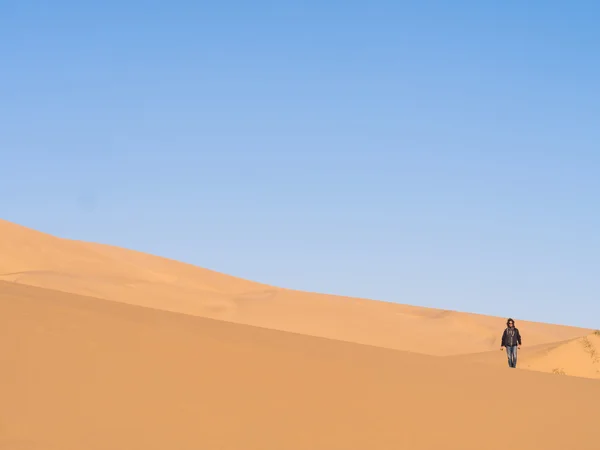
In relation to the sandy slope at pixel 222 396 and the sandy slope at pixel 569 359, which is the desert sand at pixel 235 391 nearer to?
the sandy slope at pixel 222 396

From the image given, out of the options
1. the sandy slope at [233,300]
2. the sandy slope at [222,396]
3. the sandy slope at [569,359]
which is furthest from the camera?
the sandy slope at [233,300]

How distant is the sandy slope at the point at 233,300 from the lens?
38.7m

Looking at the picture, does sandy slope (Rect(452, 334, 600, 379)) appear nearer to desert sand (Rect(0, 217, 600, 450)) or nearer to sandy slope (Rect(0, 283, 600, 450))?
Result: desert sand (Rect(0, 217, 600, 450))

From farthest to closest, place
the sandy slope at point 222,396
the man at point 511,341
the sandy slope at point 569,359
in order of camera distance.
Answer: the sandy slope at point 569,359, the man at point 511,341, the sandy slope at point 222,396

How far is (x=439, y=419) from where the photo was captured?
8.51 meters

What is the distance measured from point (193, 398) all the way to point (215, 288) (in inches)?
1609

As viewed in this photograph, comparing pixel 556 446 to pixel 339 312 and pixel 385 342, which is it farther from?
pixel 339 312

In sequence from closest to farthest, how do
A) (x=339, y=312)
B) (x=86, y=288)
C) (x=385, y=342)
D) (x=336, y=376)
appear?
(x=336, y=376) → (x=86, y=288) → (x=385, y=342) → (x=339, y=312)

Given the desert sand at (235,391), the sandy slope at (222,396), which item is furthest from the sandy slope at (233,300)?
the sandy slope at (222,396)

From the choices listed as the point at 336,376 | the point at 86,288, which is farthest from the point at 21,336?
the point at 86,288

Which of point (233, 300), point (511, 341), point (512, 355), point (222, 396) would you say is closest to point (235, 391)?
point (222, 396)

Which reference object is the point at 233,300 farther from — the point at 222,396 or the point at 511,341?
the point at 222,396

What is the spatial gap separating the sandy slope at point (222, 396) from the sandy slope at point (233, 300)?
986 inches

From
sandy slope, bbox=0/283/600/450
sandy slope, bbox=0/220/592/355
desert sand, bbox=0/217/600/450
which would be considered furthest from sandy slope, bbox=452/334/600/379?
sandy slope, bbox=0/220/592/355
